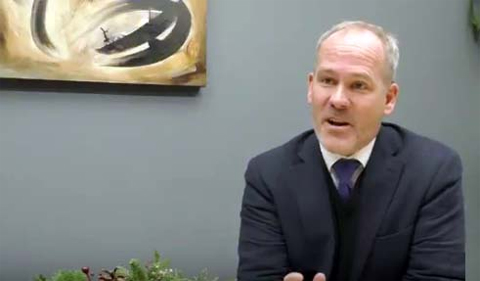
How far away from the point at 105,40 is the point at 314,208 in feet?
2.94

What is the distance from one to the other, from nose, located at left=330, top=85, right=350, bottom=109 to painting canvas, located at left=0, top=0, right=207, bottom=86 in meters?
0.79

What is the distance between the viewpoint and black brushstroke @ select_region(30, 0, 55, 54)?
1894 millimetres

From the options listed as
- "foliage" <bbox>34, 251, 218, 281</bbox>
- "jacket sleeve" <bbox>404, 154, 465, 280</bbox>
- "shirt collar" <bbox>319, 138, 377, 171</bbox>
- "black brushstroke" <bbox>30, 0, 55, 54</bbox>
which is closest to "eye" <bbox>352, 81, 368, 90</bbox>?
"shirt collar" <bbox>319, 138, 377, 171</bbox>

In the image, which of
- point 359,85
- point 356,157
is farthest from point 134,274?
point 359,85

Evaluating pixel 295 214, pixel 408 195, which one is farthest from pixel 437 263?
pixel 295 214

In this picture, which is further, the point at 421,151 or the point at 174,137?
A: the point at 174,137

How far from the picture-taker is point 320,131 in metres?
1.39

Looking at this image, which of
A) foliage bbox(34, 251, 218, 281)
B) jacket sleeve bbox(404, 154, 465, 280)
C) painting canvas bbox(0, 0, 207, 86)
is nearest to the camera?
jacket sleeve bbox(404, 154, 465, 280)

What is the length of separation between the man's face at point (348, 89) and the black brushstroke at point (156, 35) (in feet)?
2.44

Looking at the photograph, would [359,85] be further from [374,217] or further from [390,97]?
[374,217]

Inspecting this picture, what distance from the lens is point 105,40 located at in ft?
6.42

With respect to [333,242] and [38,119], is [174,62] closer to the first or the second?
[38,119]

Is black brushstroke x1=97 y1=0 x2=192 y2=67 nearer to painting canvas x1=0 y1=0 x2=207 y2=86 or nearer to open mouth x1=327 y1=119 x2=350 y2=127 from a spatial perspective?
painting canvas x1=0 y1=0 x2=207 y2=86

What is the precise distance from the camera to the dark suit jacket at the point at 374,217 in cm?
136
